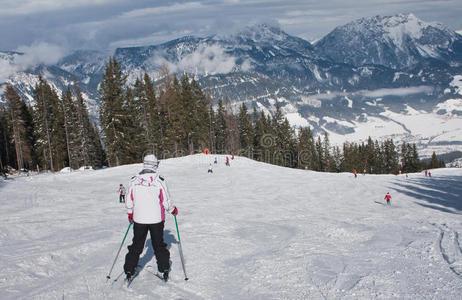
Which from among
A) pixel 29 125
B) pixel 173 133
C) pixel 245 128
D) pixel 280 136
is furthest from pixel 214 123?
pixel 29 125

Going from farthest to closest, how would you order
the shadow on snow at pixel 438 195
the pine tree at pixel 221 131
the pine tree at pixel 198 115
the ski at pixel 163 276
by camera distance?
the pine tree at pixel 221 131, the pine tree at pixel 198 115, the shadow on snow at pixel 438 195, the ski at pixel 163 276

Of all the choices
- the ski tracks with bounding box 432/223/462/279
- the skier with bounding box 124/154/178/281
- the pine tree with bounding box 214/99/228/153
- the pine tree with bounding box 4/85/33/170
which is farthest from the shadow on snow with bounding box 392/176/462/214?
the pine tree with bounding box 214/99/228/153

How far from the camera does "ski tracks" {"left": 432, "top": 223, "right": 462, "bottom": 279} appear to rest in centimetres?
720

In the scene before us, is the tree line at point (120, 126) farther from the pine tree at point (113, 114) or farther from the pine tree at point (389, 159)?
the pine tree at point (389, 159)

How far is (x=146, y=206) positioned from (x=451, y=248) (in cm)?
708

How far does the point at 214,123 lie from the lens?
269 feet

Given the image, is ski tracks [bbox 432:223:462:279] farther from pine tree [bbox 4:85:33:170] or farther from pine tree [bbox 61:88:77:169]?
pine tree [bbox 61:88:77:169]

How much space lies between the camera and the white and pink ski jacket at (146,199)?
680 centimetres

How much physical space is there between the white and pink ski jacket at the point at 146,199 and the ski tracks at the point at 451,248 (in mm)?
5582

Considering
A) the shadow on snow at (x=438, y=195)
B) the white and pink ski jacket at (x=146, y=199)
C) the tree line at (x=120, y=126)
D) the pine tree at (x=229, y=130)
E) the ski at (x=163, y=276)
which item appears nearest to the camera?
the white and pink ski jacket at (x=146, y=199)

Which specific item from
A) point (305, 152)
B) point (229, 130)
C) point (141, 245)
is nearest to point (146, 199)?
point (141, 245)

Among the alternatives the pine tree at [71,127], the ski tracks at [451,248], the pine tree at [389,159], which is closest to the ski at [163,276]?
the ski tracks at [451,248]

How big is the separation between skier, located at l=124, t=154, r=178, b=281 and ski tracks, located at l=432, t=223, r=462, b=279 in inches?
217

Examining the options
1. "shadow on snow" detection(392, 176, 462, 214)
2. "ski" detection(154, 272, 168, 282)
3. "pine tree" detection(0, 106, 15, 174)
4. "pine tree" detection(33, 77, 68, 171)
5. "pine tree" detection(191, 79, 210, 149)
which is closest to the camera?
"ski" detection(154, 272, 168, 282)
